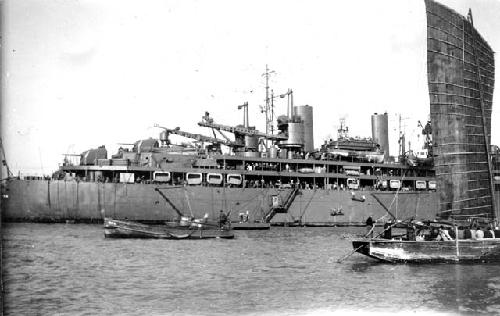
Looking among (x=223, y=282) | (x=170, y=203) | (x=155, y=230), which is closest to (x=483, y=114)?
(x=223, y=282)

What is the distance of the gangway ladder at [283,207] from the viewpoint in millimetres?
45044

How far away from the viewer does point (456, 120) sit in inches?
939

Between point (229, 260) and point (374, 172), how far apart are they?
34.3 meters

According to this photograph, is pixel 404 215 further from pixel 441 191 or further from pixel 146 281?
pixel 146 281

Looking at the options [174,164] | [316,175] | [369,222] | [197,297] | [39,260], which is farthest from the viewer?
[316,175]

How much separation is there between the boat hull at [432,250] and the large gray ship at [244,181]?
18.1 metres

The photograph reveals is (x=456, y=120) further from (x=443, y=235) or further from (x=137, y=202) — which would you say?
(x=137, y=202)

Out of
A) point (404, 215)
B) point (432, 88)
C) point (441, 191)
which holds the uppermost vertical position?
point (432, 88)

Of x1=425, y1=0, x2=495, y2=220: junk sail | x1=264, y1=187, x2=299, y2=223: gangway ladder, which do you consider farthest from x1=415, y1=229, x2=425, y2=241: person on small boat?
x1=264, y1=187, x2=299, y2=223: gangway ladder

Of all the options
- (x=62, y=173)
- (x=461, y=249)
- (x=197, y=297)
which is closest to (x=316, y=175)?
(x=62, y=173)

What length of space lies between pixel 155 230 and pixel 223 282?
15.3 metres

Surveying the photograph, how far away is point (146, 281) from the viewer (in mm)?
16453

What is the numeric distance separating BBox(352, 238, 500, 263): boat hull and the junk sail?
2761 mm

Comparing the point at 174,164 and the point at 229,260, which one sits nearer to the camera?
the point at 229,260
